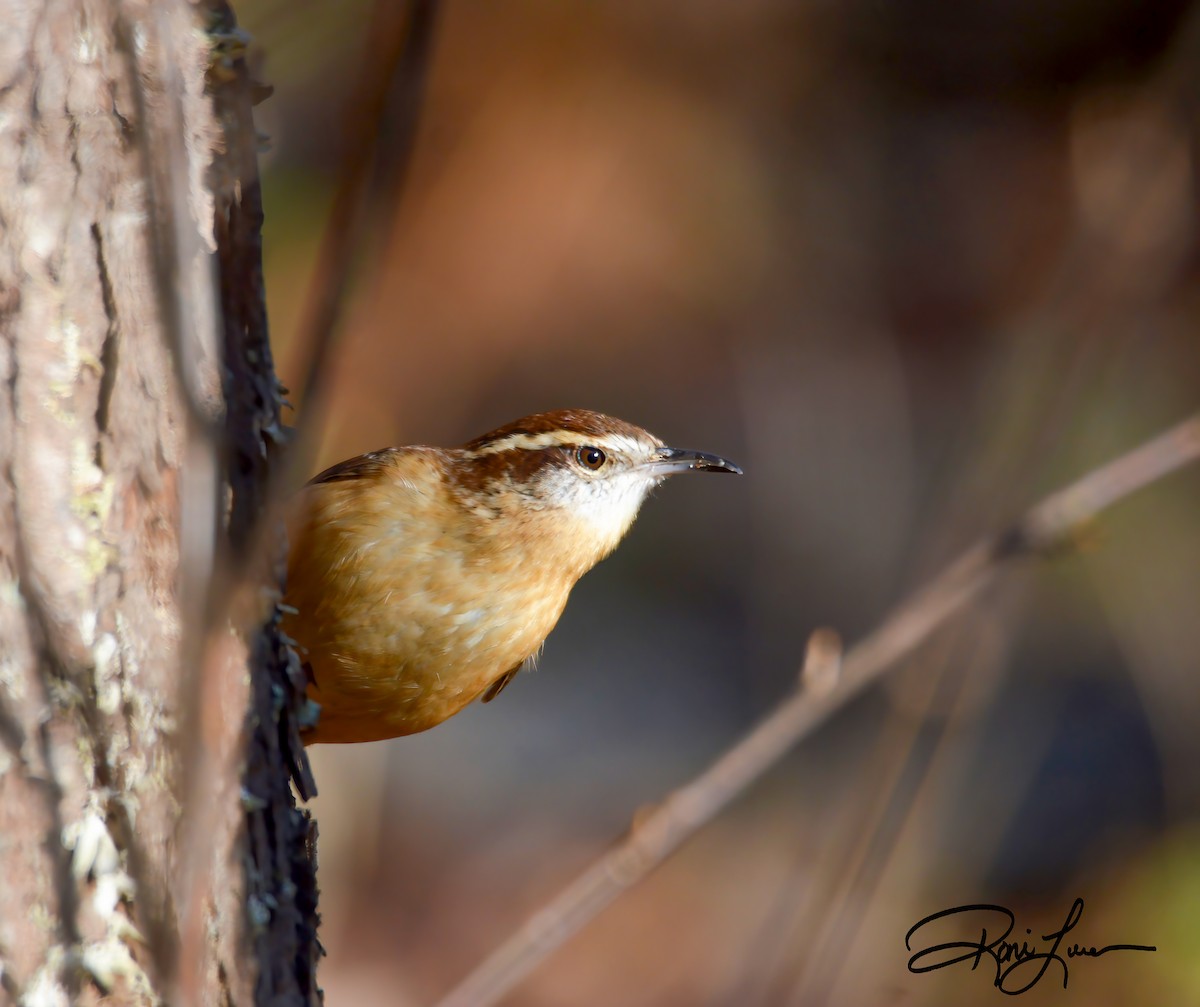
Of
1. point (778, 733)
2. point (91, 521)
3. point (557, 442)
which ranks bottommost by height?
point (557, 442)

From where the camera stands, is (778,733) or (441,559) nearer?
(778,733)

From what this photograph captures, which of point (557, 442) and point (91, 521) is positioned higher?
point (91, 521)

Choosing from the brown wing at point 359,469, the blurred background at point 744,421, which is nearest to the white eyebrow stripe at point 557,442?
the brown wing at point 359,469

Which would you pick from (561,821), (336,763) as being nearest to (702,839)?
(561,821)

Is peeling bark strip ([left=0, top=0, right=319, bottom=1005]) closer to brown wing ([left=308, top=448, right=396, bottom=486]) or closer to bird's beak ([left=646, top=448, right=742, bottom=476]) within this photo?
brown wing ([left=308, top=448, right=396, bottom=486])

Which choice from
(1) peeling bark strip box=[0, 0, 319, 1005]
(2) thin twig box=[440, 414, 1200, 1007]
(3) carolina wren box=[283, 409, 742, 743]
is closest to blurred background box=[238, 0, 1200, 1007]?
(3) carolina wren box=[283, 409, 742, 743]

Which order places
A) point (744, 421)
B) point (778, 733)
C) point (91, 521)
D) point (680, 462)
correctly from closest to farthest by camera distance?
1. point (778, 733)
2. point (91, 521)
3. point (680, 462)
4. point (744, 421)

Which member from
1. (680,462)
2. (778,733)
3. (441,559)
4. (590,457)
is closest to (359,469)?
(441,559)

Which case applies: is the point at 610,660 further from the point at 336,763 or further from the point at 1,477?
the point at 1,477

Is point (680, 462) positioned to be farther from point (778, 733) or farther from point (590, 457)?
point (778, 733)

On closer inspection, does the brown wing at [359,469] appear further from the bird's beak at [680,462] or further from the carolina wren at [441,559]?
the bird's beak at [680,462]
